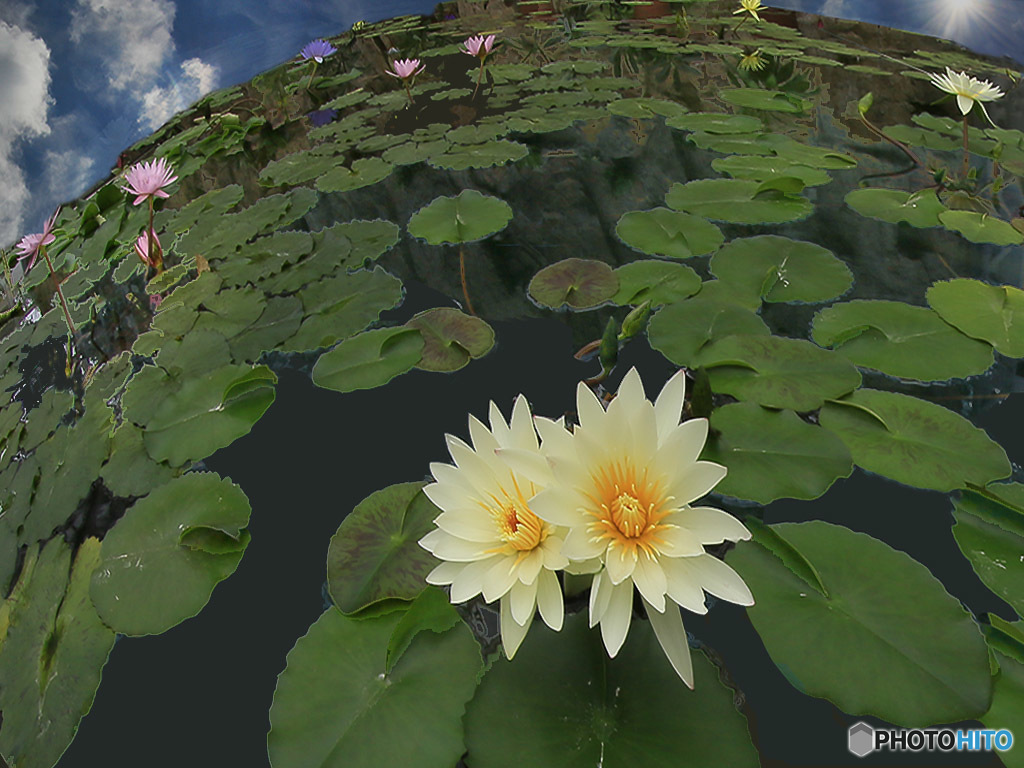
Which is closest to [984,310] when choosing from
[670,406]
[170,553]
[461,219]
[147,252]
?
[670,406]

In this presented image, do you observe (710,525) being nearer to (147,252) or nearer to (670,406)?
(670,406)

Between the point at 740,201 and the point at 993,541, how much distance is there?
1407 millimetres

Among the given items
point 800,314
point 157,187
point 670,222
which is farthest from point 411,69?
point 800,314

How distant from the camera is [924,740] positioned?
739mm


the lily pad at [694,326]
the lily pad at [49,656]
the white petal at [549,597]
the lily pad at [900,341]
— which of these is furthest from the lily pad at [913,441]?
the lily pad at [49,656]

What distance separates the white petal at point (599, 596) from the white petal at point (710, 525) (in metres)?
0.11

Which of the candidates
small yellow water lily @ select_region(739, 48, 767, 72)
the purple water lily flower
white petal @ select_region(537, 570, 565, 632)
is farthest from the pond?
the purple water lily flower

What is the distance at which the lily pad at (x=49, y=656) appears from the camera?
94 cm

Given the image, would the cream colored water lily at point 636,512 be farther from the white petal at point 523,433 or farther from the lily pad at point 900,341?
the lily pad at point 900,341

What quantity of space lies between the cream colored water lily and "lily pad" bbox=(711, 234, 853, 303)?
3.52ft

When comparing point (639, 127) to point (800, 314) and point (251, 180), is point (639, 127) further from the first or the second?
point (251, 180)

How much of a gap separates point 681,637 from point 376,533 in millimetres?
581

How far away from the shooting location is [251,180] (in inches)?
113

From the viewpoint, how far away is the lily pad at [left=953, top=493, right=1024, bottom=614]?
0.89 metres
